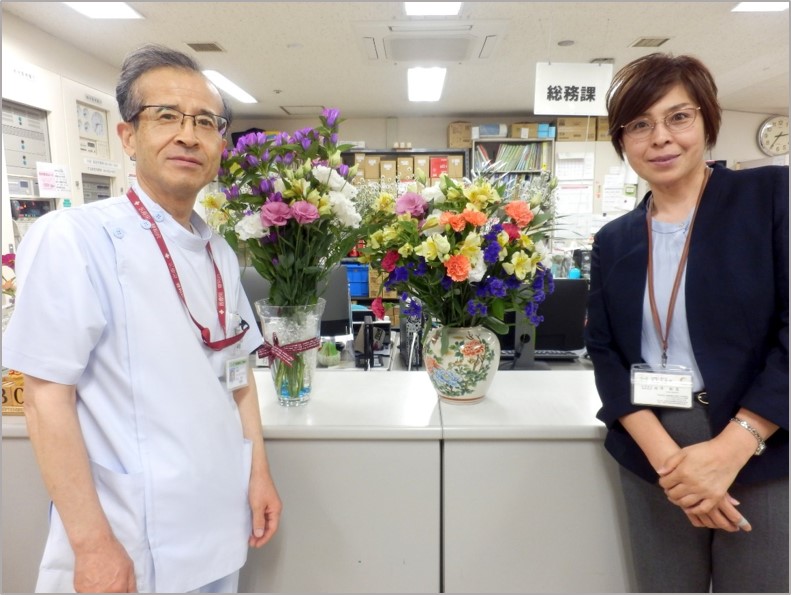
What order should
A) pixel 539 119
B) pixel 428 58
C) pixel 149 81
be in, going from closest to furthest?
1. pixel 149 81
2. pixel 428 58
3. pixel 539 119

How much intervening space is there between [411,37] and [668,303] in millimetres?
3028

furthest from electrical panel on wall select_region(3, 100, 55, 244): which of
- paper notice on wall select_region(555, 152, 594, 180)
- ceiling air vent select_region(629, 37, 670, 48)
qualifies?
paper notice on wall select_region(555, 152, 594, 180)

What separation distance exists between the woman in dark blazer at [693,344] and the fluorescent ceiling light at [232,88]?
13.6 ft

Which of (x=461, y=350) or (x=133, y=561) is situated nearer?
(x=133, y=561)

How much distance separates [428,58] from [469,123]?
2221 mm

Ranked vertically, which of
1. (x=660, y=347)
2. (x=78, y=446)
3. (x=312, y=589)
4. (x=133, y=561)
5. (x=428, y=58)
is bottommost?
(x=312, y=589)

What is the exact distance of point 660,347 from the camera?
3.21 feet

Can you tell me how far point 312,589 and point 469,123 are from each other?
5559 mm

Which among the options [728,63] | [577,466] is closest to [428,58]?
[728,63]

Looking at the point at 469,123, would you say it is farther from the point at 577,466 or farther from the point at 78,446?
the point at 78,446

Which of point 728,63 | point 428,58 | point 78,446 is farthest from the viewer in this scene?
point 728,63

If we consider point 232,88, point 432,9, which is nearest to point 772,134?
point 432,9

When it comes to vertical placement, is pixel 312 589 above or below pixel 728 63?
below

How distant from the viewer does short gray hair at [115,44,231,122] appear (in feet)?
2.91
